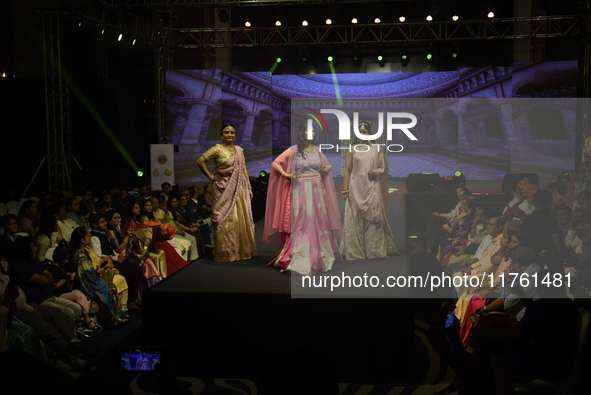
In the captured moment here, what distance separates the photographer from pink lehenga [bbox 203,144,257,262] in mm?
3971

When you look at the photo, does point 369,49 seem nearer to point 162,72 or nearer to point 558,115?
point 162,72

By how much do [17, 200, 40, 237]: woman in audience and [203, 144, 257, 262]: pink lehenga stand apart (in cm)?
159

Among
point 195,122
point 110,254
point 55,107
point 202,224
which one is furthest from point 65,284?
point 195,122

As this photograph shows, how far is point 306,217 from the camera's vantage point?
3494 millimetres

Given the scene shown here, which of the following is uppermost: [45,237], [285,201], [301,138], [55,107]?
[55,107]

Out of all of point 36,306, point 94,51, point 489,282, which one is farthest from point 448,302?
point 94,51

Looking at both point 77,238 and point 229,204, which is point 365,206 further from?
point 77,238

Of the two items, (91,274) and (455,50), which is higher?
(455,50)

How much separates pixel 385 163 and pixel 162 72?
22.3ft

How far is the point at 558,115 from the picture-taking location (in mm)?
5645

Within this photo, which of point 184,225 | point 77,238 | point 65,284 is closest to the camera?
point 65,284

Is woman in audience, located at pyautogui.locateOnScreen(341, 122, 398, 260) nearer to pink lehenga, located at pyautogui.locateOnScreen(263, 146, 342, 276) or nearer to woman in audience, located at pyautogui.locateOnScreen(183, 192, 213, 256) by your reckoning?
pink lehenga, located at pyautogui.locateOnScreen(263, 146, 342, 276)

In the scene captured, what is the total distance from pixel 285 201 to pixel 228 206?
0.53 meters

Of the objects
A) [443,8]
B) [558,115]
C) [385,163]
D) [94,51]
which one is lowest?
[385,163]
